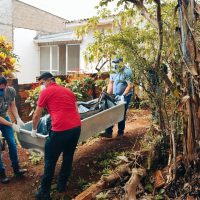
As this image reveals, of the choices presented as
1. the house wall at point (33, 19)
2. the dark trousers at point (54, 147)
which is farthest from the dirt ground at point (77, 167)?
the house wall at point (33, 19)

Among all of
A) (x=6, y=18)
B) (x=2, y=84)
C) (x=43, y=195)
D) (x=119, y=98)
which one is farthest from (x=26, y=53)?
(x=43, y=195)

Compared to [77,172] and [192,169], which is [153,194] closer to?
[192,169]

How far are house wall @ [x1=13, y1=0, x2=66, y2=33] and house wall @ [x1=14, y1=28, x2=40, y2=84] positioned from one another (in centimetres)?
213

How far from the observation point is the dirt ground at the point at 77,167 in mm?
5000

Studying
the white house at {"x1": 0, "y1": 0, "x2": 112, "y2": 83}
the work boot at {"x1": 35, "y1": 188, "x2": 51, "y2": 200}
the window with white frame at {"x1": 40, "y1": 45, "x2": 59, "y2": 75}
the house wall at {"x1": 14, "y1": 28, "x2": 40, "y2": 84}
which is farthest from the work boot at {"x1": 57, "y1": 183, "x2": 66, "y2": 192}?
the house wall at {"x1": 14, "y1": 28, "x2": 40, "y2": 84}

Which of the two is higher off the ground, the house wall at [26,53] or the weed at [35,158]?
the house wall at [26,53]

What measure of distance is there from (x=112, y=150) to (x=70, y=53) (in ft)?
42.4

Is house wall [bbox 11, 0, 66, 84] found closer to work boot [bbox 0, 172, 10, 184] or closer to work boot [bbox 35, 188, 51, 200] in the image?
work boot [bbox 0, 172, 10, 184]

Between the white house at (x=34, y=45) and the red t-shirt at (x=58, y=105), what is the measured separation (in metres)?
12.2

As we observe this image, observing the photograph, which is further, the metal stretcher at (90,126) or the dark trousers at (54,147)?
the metal stretcher at (90,126)

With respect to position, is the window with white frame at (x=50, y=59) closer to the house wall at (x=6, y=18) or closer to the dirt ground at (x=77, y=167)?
the house wall at (x=6, y=18)

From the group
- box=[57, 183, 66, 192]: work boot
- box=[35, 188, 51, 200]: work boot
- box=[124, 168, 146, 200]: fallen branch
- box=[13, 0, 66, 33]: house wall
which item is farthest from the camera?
box=[13, 0, 66, 33]: house wall

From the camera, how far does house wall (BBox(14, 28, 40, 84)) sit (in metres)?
20.2

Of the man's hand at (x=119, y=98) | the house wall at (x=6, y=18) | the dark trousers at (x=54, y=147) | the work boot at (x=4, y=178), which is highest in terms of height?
the house wall at (x=6, y=18)
